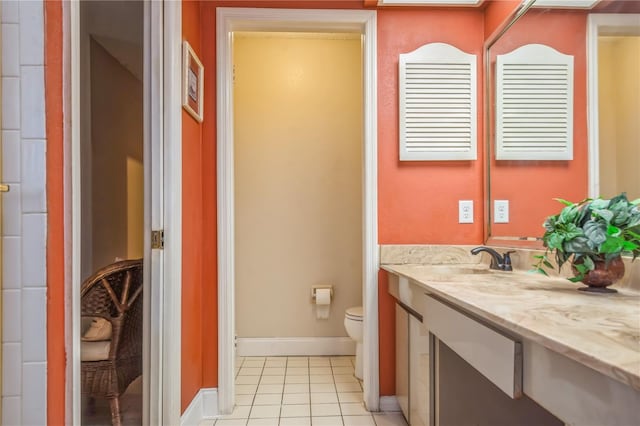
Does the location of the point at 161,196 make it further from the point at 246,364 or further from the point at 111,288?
the point at 246,364

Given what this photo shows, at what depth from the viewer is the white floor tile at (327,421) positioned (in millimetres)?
1894

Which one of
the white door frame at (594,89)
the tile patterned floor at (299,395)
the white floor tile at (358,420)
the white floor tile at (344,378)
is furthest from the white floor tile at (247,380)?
the white door frame at (594,89)

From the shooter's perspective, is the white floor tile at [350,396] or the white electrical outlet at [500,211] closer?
the white electrical outlet at [500,211]

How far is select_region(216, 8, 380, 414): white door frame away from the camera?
203 centimetres

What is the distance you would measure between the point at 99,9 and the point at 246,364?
2648mm

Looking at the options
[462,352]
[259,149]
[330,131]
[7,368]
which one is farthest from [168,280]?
[330,131]

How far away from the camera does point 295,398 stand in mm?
2195

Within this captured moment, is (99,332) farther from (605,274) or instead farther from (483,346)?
(605,274)

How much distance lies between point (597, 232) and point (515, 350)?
527mm

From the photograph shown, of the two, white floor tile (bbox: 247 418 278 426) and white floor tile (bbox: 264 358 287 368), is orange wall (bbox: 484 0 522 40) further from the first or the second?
white floor tile (bbox: 264 358 287 368)

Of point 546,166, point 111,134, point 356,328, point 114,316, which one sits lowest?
point 356,328

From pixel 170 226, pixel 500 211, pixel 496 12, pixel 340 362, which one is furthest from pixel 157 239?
pixel 496 12

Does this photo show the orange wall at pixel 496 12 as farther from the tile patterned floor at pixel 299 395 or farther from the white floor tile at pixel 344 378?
the white floor tile at pixel 344 378

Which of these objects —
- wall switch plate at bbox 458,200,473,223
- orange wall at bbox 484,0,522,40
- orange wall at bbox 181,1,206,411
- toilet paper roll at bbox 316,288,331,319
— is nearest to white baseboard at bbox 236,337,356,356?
toilet paper roll at bbox 316,288,331,319
